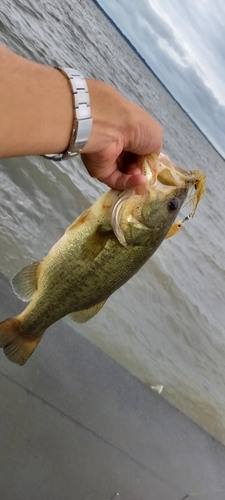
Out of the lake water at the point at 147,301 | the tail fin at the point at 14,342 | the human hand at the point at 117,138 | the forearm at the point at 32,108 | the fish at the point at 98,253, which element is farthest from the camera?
the lake water at the point at 147,301

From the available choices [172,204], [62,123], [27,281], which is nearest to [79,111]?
[62,123]

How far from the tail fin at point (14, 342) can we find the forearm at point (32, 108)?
1266 mm

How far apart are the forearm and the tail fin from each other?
1266mm

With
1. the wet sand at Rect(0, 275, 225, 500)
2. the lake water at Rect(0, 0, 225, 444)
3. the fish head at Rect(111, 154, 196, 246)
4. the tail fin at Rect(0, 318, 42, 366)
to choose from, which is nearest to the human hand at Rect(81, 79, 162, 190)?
the fish head at Rect(111, 154, 196, 246)

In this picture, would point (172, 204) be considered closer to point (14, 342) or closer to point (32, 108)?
point (32, 108)

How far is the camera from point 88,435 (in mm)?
3049

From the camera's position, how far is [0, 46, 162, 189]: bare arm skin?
54.5 inches

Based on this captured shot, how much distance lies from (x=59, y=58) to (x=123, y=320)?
32.5 feet

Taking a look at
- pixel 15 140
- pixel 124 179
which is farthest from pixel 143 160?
pixel 15 140

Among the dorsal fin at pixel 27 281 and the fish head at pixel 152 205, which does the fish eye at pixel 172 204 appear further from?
the dorsal fin at pixel 27 281

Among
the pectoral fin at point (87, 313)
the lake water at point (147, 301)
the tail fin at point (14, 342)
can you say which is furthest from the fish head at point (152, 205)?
the lake water at point (147, 301)

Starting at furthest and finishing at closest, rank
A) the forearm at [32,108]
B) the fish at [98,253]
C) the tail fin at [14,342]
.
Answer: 1. the tail fin at [14,342]
2. the fish at [98,253]
3. the forearm at [32,108]

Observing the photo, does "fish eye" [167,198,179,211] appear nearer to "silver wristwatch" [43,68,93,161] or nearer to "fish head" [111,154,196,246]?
"fish head" [111,154,196,246]

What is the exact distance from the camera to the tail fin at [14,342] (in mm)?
2570
